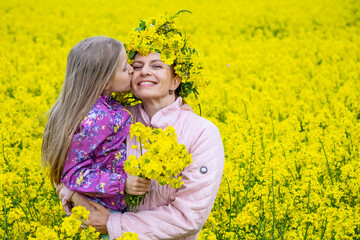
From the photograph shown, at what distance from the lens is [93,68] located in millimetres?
3143

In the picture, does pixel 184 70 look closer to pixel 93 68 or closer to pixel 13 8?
pixel 93 68

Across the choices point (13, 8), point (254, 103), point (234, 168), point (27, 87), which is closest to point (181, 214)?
point (234, 168)

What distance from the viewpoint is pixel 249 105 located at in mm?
7262

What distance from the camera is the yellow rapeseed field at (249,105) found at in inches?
151

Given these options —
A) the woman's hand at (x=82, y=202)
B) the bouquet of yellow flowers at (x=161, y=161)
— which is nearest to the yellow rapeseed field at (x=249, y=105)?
the woman's hand at (x=82, y=202)

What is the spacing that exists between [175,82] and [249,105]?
12.7 ft

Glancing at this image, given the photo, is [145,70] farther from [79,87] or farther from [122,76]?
[79,87]

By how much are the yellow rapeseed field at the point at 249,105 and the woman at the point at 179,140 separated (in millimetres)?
199

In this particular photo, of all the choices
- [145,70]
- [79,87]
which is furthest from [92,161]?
[145,70]

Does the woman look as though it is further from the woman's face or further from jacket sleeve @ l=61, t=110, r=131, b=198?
jacket sleeve @ l=61, t=110, r=131, b=198

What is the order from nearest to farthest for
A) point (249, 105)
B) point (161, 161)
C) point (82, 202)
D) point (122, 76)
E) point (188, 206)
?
point (161, 161) → point (188, 206) → point (82, 202) → point (122, 76) → point (249, 105)

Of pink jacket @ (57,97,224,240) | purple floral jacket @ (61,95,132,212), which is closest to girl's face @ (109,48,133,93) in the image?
purple floral jacket @ (61,95,132,212)

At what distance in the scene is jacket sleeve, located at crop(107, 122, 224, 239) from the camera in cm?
296

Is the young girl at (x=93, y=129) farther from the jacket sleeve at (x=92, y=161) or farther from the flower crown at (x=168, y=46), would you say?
the flower crown at (x=168, y=46)
